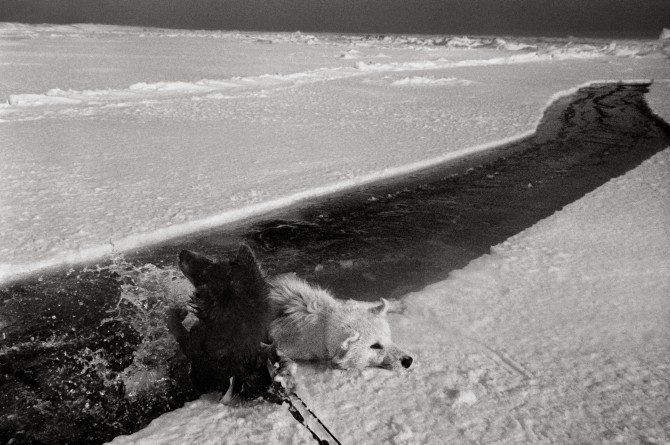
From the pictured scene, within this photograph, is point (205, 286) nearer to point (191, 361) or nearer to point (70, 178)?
point (191, 361)

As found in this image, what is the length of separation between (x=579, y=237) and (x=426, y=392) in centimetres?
364

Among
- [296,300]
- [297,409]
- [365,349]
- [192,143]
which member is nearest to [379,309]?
[365,349]

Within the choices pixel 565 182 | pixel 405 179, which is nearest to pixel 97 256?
pixel 405 179

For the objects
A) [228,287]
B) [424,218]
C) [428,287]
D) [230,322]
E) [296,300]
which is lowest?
[424,218]

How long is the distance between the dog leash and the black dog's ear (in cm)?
90

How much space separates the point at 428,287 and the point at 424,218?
7.67 ft

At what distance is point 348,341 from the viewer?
338cm

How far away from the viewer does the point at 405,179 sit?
28.3ft

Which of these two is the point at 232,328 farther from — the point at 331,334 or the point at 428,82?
the point at 428,82

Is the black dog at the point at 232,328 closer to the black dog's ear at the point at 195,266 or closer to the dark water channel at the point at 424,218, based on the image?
the black dog's ear at the point at 195,266

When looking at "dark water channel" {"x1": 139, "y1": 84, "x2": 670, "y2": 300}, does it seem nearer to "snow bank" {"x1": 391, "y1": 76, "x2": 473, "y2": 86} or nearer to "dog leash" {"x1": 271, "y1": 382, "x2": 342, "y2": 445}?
"dog leash" {"x1": 271, "y1": 382, "x2": 342, "y2": 445}

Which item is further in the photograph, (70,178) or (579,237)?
(70,178)

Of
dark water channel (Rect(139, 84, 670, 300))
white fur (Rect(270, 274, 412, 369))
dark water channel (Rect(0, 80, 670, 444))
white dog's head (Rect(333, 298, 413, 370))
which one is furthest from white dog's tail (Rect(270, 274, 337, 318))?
dark water channel (Rect(139, 84, 670, 300))

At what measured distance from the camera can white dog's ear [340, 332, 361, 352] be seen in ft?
11.0
